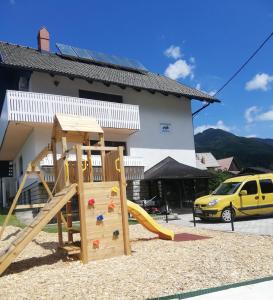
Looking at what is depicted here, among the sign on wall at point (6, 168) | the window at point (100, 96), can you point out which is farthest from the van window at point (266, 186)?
the sign on wall at point (6, 168)

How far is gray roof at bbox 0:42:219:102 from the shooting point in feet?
68.4

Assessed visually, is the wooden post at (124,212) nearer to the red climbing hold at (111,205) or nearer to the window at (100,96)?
the red climbing hold at (111,205)

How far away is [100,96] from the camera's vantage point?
24.2 metres

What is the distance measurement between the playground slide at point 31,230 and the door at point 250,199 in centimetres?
997

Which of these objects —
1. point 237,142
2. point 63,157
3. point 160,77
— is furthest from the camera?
point 237,142

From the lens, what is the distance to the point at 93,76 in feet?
73.8

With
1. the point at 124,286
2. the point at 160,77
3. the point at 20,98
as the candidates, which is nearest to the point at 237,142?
the point at 160,77

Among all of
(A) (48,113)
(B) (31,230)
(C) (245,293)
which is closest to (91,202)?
(B) (31,230)

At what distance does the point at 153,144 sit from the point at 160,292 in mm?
20068

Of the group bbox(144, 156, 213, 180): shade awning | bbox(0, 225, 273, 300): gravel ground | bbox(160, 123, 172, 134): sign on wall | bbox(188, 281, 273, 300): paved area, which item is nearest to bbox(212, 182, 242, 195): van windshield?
bbox(144, 156, 213, 180): shade awning

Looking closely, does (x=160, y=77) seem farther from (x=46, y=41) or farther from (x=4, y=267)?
(x=4, y=267)

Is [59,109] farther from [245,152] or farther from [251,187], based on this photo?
[245,152]

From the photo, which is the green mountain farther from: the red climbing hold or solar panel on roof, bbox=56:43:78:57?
the red climbing hold

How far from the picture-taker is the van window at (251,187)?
1708 cm
